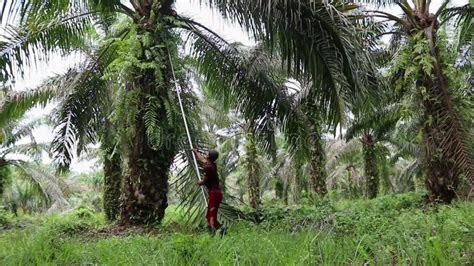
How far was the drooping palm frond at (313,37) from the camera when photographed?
6.25 metres

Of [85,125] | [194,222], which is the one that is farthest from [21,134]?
[194,222]

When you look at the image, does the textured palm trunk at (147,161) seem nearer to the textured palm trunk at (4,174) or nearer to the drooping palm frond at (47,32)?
the drooping palm frond at (47,32)

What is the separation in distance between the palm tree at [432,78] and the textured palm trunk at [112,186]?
25.9ft

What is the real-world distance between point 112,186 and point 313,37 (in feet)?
29.1

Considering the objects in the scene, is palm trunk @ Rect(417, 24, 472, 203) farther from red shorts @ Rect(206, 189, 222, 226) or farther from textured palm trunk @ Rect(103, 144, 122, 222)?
textured palm trunk @ Rect(103, 144, 122, 222)

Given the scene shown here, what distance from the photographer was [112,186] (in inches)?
538

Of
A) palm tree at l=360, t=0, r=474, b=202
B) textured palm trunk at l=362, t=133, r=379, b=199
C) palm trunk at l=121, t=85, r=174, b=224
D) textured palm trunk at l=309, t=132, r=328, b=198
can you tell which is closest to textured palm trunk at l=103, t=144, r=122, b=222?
palm trunk at l=121, t=85, r=174, b=224

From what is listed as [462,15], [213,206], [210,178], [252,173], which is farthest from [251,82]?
[252,173]

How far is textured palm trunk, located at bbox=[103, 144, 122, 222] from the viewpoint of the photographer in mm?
13414

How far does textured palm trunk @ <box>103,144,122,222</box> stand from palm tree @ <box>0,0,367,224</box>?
2893 millimetres

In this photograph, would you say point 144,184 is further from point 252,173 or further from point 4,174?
point 4,174

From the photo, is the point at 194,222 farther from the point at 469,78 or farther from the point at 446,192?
the point at 469,78

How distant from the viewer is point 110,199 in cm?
1351

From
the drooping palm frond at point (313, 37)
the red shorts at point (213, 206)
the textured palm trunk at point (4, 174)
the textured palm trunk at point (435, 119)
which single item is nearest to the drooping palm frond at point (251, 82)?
the drooping palm frond at point (313, 37)
